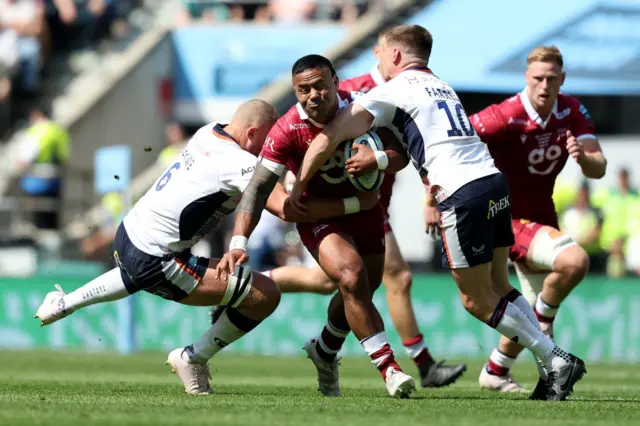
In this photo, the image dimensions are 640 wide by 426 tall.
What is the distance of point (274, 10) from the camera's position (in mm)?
25953

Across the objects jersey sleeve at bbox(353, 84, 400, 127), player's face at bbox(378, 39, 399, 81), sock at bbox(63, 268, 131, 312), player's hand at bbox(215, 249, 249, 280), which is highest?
player's face at bbox(378, 39, 399, 81)

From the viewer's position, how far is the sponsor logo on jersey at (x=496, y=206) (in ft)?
27.3

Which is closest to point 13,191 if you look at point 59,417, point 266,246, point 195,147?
point 266,246

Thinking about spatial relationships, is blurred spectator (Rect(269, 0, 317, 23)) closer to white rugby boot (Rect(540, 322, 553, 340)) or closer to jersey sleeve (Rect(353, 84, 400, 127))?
white rugby boot (Rect(540, 322, 553, 340))

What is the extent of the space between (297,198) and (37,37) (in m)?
16.6

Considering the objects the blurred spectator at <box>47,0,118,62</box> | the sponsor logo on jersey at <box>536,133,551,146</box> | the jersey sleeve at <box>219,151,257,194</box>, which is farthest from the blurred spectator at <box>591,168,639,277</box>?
the blurred spectator at <box>47,0,118,62</box>

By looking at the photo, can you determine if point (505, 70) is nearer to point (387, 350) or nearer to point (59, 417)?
point (387, 350)

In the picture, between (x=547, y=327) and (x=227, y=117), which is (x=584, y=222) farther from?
(x=227, y=117)

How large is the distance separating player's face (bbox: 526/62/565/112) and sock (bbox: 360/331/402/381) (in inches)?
103

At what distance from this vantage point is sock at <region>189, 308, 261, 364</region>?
889 cm

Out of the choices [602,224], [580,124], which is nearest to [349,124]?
[580,124]

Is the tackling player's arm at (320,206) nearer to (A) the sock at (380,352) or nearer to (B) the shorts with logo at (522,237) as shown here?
(A) the sock at (380,352)

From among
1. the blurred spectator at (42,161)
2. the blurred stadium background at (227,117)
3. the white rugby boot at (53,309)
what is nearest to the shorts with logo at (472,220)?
the white rugby boot at (53,309)

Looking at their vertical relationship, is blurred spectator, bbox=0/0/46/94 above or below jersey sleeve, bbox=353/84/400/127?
above
